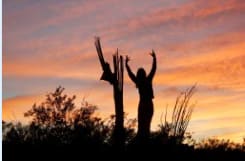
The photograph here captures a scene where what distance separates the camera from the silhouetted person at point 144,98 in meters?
17.3

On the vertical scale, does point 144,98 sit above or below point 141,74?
below

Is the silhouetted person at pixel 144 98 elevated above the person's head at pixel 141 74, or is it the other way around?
the person's head at pixel 141 74

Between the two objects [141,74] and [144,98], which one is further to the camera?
[144,98]

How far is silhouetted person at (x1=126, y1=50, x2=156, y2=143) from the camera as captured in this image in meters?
17.3

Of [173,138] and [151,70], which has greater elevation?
[151,70]

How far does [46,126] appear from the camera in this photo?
25.1 metres

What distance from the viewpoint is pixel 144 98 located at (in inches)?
688

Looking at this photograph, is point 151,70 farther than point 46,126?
No

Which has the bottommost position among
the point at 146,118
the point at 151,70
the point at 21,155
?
the point at 21,155

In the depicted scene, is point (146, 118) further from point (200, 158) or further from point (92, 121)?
point (92, 121)

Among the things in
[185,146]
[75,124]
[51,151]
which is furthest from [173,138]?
[75,124]

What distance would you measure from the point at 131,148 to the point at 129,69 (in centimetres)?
227

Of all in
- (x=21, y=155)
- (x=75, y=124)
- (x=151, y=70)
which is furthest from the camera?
(x=75, y=124)

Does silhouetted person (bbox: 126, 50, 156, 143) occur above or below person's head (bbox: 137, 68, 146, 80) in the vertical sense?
below
